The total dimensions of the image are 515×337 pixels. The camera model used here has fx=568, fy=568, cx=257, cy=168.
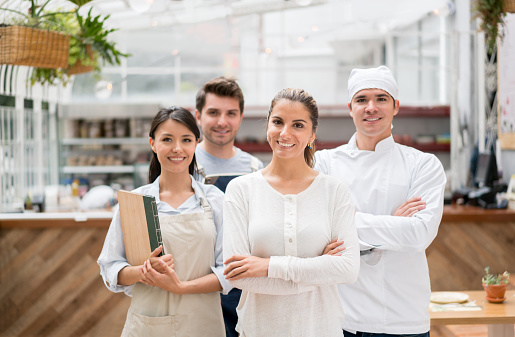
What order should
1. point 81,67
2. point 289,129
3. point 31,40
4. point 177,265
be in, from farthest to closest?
point 81,67
point 31,40
point 177,265
point 289,129

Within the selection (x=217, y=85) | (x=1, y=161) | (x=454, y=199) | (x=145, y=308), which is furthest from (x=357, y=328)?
(x=1, y=161)

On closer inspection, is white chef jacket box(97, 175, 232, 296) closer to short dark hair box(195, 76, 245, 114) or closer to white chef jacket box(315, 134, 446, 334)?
white chef jacket box(315, 134, 446, 334)

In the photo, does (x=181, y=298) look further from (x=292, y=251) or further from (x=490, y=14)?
(x=490, y=14)

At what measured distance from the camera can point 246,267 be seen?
1.73m

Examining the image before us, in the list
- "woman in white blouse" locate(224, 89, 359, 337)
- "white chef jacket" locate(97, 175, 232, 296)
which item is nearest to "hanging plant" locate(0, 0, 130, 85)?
"white chef jacket" locate(97, 175, 232, 296)

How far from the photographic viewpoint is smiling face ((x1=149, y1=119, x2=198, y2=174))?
211 cm

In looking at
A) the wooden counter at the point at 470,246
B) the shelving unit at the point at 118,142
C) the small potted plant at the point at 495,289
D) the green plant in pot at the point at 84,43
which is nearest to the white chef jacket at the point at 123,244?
the small potted plant at the point at 495,289

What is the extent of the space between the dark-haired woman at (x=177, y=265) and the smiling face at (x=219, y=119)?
24.2 inches

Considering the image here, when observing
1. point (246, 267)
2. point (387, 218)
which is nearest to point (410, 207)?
point (387, 218)

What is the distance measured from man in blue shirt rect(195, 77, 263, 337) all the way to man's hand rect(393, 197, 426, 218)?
34.0 inches

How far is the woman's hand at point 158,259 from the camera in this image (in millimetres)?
1909

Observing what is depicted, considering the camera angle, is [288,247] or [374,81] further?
[374,81]

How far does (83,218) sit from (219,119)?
2.46 meters

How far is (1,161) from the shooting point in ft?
19.7
